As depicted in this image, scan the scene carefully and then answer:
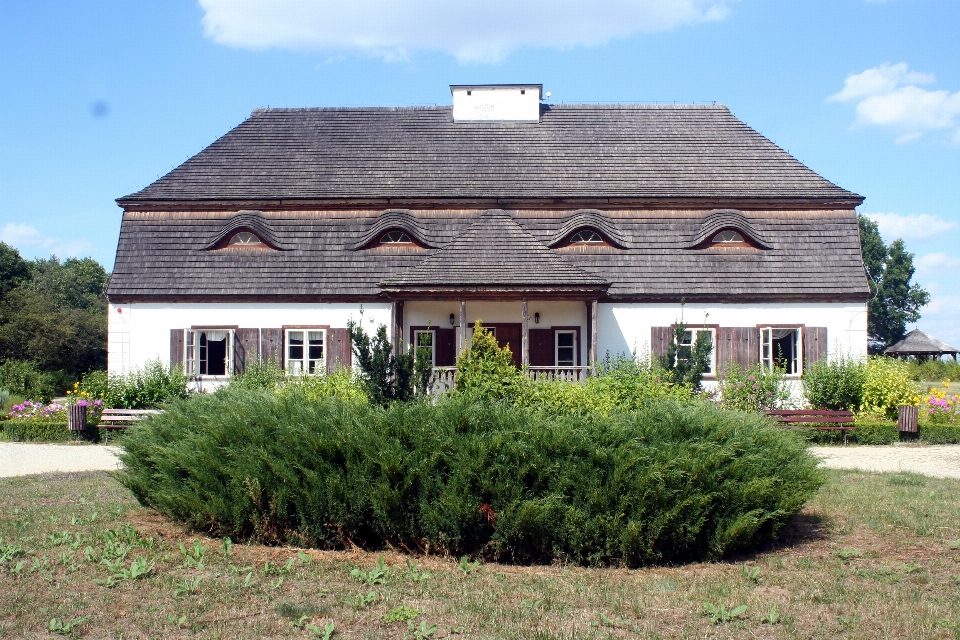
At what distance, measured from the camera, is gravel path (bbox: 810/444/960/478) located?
13828 millimetres

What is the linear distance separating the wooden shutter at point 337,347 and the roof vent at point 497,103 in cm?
927

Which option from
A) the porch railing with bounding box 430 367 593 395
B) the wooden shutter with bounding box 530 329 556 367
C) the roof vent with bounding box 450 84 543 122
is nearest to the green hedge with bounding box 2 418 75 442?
the porch railing with bounding box 430 367 593 395

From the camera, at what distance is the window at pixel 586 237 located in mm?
22609

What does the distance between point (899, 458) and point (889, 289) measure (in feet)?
187

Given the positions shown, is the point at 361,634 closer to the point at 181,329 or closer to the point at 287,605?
the point at 287,605

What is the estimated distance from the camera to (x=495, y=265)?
2020cm

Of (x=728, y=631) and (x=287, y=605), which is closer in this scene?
(x=728, y=631)

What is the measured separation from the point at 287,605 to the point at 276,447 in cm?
212

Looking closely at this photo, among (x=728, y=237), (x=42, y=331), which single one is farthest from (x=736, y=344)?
(x=42, y=331)

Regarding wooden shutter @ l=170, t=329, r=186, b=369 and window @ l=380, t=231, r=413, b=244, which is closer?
wooden shutter @ l=170, t=329, r=186, b=369

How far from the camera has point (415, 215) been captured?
22969mm

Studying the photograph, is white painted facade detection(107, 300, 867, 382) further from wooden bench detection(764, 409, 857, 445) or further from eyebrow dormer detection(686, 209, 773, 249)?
wooden bench detection(764, 409, 857, 445)

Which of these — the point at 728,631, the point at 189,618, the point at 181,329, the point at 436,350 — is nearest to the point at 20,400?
the point at 181,329

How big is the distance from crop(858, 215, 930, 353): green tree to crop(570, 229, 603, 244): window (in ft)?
170
